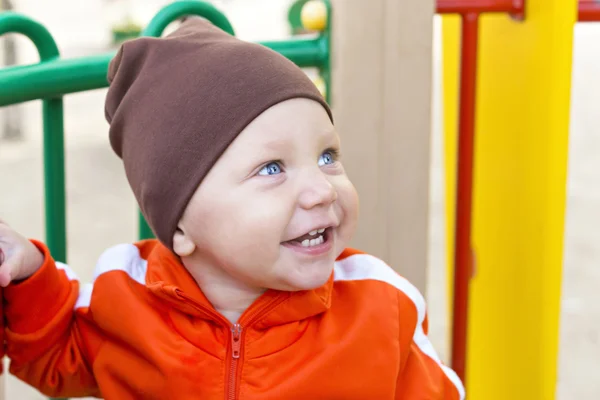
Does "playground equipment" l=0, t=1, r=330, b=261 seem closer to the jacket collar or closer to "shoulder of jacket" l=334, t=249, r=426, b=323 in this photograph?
the jacket collar

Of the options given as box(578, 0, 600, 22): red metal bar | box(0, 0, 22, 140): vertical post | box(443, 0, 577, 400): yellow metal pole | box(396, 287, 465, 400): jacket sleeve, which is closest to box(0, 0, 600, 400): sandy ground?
box(0, 0, 22, 140): vertical post

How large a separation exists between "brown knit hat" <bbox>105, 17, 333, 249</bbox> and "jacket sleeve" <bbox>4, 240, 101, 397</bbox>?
0.51 ft

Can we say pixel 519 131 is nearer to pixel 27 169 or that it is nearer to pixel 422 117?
pixel 422 117

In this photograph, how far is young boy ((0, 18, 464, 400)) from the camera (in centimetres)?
85

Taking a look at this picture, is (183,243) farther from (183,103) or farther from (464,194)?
(464,194)

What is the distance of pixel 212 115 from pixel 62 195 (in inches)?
13.2

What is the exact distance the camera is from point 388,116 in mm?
1229

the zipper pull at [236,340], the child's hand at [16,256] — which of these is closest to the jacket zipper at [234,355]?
the zipper pull at [236,340]

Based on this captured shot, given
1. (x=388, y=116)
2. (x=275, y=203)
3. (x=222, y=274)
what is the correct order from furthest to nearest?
(x=388, y=116) < (x=222, y=274) < (x=275, y=203)

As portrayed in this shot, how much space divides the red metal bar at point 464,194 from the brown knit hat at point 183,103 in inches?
22.5

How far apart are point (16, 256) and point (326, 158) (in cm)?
36

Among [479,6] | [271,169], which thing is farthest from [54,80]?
[479,6]

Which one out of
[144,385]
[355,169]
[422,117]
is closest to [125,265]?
[144,385]

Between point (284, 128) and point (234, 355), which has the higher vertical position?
point (284, 128)
